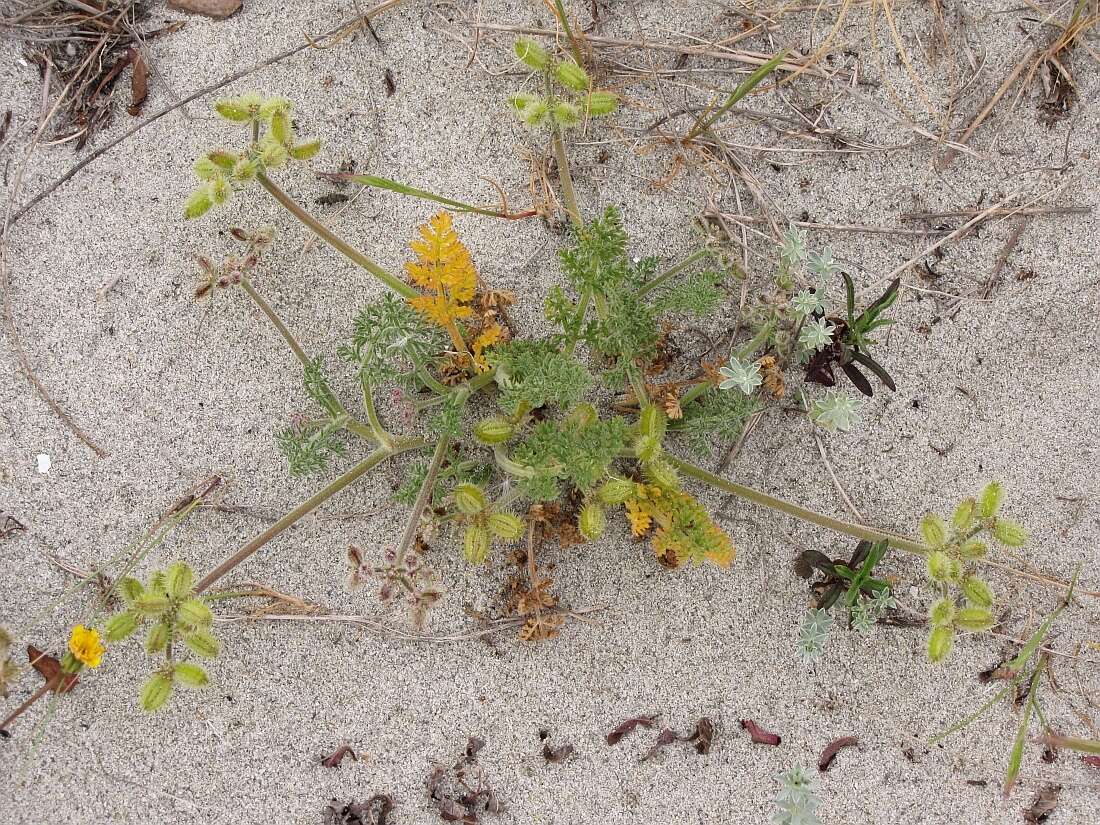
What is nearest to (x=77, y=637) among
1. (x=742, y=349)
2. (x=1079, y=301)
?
(x=742, y=349)

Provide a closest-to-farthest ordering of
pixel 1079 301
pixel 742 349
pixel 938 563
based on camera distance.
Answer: pixel 938 563, pixel 742 349, pixel 1079 301

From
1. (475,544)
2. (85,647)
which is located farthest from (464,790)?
(85,647)

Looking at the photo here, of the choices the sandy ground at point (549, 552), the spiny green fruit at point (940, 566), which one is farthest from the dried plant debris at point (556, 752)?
the spiny green fruit at point (940, 566)

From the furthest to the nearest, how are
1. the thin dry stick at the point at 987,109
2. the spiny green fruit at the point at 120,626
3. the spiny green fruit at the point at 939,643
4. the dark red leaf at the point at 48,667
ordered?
the thin dry stick at the point at 987,109 < the dark red leaf at the point at 48,667 < the spiny green fruit at the point at 939,643 < the spiny green fruit at the point at 120,626

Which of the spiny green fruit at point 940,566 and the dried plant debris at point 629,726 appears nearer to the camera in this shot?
the spiny green fruit at point 940,566

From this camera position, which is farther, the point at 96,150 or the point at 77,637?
the point at 96,150

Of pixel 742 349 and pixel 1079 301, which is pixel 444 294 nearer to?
pixel 742 349

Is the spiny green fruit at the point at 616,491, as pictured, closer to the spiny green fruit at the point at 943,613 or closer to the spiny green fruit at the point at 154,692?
the spiny green fruit at the point at 943,613
